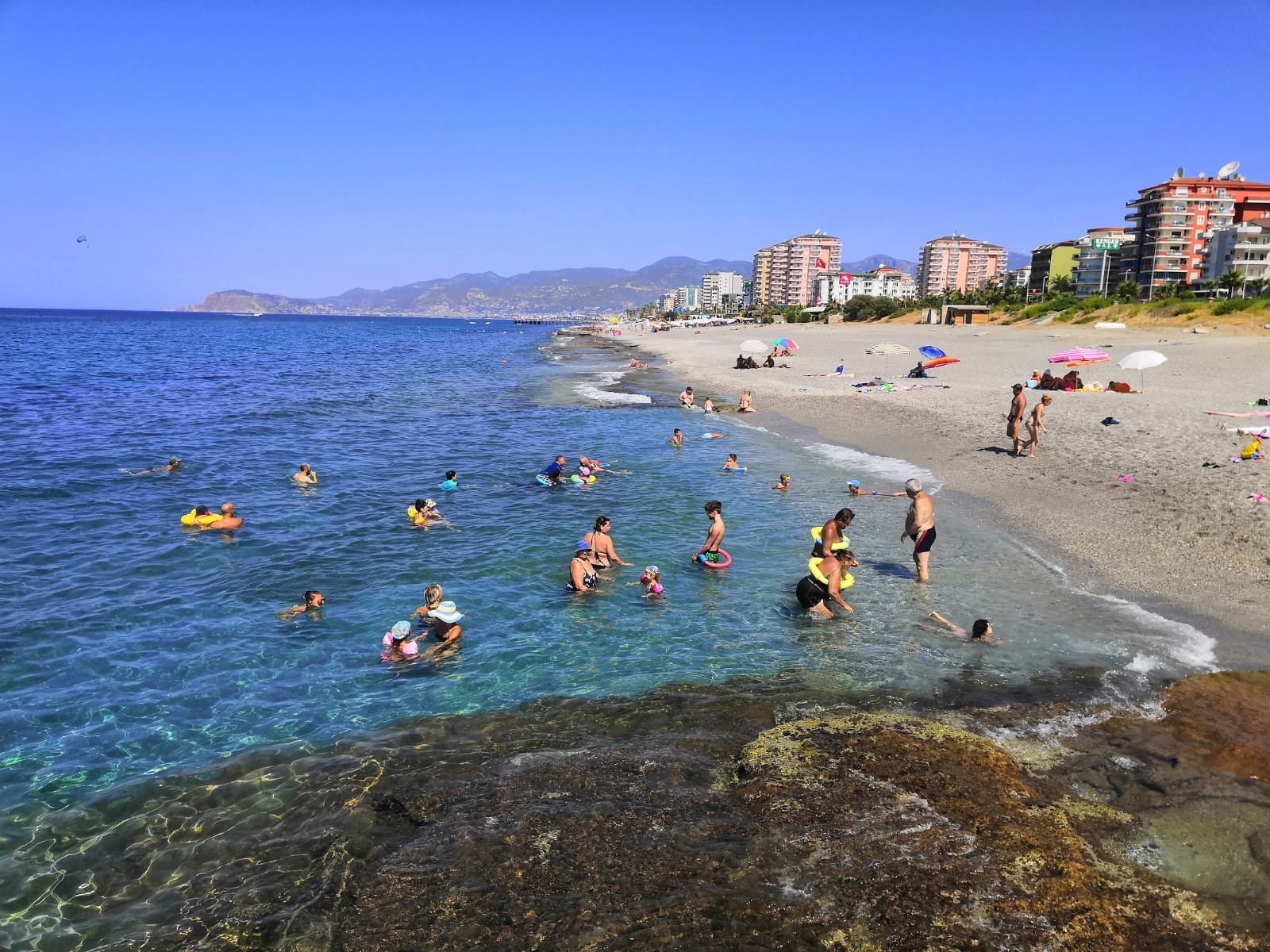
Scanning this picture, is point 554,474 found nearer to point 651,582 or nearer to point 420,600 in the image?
point 420,600

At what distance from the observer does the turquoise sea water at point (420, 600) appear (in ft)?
29.4

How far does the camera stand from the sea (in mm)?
7938

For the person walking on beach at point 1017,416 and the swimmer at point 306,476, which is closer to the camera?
the person walking on beach at point 1017,416

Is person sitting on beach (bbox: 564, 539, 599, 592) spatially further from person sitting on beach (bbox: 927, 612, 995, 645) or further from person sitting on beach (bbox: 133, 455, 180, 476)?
person sitting on beach (bbox: 133, 455, 180, 476)

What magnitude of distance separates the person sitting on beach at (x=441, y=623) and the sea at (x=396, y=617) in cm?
31

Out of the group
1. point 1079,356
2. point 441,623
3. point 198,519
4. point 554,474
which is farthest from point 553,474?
point 1079,356

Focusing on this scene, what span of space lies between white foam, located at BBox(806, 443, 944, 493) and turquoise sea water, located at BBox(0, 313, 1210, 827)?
210 millimetres

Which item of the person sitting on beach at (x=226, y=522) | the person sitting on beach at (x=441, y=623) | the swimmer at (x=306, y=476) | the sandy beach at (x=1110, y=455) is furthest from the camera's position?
the swimmer at (x=306, y=476)

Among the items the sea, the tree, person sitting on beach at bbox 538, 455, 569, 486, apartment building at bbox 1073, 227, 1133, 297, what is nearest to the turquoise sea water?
the sea

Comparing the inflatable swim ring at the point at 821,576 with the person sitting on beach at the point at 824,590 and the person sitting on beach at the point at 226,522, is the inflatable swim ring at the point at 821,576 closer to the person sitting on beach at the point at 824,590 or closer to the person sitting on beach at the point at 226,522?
the person sitting on beach at the point at 824,590

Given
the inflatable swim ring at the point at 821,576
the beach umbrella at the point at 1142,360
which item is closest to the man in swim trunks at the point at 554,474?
the inflatable swim ring at the point at 821,576

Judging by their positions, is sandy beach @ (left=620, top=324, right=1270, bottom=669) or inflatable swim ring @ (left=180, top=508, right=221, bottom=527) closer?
sandy beach @ (left=620, top=324, right=1270, bottom=669)

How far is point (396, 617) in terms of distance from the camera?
1155cm

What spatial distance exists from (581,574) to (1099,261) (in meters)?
120
